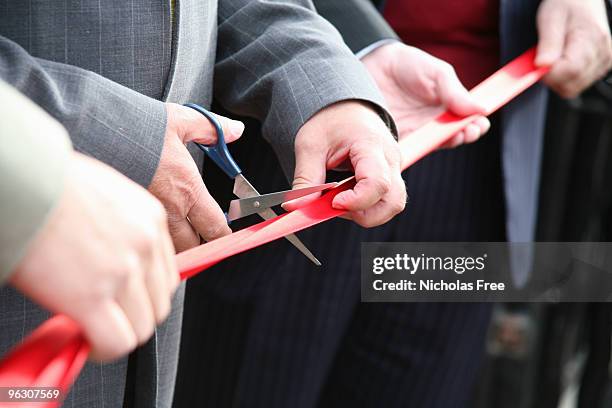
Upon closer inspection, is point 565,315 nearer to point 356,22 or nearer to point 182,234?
point 356,22

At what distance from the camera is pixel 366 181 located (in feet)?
2.28

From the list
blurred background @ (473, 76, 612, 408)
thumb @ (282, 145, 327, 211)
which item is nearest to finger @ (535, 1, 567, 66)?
blurred background @ (473, 76, 612, 408)

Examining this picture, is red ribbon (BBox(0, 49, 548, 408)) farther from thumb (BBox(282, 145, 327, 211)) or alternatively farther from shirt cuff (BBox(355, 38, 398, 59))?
shirt cuff (BBox(355, 38, 398, 59))

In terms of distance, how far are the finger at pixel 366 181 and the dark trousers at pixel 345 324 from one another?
483 mm

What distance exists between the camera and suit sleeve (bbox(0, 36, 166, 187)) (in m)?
0.55

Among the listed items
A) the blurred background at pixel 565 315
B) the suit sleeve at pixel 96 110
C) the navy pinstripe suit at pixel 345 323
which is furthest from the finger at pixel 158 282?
the blurred background at pixel 565 315

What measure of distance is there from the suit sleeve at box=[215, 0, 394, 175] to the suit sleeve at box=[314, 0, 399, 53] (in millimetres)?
134

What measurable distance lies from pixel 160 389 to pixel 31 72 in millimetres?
379

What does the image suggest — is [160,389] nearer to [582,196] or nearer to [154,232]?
[154,232]

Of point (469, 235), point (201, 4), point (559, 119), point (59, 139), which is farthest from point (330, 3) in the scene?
point (559, 119)

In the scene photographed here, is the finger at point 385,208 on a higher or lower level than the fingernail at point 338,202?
lower

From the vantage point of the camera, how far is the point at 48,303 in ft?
1.35

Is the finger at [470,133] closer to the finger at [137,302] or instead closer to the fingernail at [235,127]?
the fingernail at [235,127]

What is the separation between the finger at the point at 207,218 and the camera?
639mm
